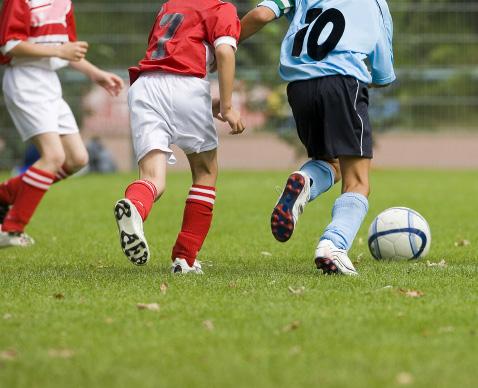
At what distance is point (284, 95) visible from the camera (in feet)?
68.2

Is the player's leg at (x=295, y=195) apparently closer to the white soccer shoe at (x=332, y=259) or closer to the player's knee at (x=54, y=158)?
the white soccer shoe at (x=332, y=259)

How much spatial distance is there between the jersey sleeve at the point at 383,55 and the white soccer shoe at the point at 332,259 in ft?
3.41

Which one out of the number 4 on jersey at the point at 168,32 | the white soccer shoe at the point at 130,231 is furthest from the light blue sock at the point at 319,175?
the white soccer shoe at the point at 130,231

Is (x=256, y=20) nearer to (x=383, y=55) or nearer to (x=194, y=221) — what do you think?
(x=383, y=55)

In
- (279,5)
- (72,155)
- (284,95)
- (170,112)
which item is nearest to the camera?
(170,112)

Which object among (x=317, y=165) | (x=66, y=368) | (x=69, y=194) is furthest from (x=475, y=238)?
(x=69, y=194)

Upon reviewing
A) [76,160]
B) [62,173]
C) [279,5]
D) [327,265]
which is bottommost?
[62,173]

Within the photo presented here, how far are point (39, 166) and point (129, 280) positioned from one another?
246 centimetres

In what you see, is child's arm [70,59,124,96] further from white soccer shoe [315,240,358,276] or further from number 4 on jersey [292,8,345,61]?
white soccer shoe [315,240,358,276]

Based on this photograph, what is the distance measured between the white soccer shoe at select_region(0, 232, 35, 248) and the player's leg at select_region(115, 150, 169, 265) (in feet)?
7.71

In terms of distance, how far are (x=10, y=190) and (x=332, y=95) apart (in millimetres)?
3195

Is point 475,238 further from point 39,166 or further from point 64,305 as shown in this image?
point 64,305

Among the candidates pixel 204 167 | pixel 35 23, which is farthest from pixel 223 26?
pixel 35 23

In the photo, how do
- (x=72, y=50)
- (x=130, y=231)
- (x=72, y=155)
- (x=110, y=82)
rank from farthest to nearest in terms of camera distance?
(x=72, y=155), (x=110, y=82), (x=72, y=50), (x=130, y=231)
